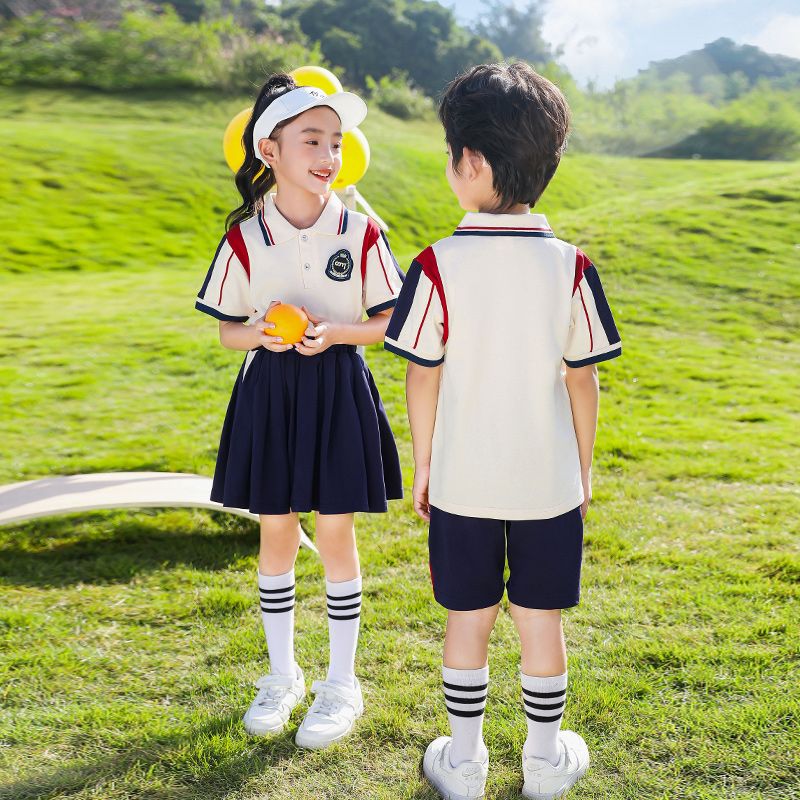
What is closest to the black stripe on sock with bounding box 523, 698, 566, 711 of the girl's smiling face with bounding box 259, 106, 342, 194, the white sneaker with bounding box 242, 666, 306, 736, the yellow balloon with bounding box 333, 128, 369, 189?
the white sneaker with bounding box 242, 666, 306, 736

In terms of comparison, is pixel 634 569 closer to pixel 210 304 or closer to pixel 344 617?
pixel 344 617

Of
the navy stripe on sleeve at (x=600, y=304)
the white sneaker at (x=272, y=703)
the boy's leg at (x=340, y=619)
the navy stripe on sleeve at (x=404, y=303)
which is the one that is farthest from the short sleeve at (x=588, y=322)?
the white sneaker at (x=272, y=703)

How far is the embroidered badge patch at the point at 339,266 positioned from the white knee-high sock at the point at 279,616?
893 millimetres

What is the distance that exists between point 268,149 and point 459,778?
175 cm

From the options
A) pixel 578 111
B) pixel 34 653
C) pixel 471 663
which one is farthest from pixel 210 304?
pixel 578 111

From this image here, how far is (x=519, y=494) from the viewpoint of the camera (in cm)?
217

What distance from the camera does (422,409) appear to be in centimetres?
225

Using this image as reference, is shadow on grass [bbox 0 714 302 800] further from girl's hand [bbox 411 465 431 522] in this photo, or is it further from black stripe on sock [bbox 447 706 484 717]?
girl's hand [bbox 411 465 431 522]

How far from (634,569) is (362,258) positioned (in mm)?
2098

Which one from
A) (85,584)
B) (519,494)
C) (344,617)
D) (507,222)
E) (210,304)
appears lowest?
(85,584)

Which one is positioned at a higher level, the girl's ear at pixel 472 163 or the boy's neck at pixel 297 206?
the girl's ear at pixel 472 163

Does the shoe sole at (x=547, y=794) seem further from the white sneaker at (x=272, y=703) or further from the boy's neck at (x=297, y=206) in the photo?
the boy's neck at (x=297, y=206)

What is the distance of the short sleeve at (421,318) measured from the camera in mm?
2143

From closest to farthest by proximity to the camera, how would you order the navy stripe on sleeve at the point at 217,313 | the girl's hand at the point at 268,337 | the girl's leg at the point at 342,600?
the girl's hand at the point at 268,337, the navy stripe on sleeve at the point at 217,313, the girl's leg at the point at 342,600
